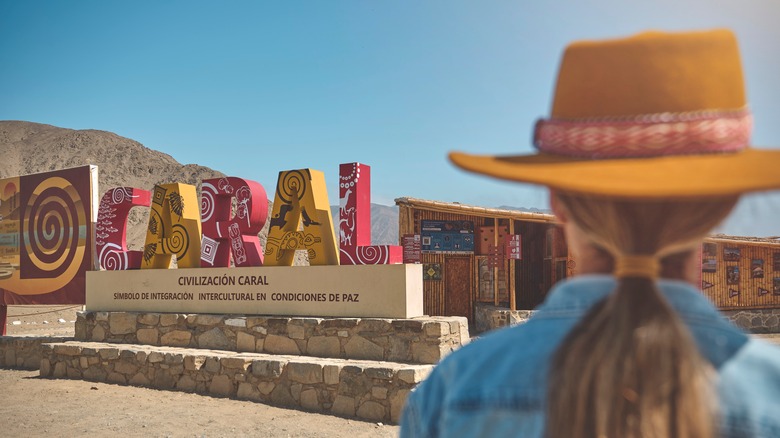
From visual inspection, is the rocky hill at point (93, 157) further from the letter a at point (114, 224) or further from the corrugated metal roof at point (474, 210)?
the letter a at point (114, 224)

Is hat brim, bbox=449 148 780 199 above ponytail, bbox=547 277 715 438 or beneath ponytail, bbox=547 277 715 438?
above

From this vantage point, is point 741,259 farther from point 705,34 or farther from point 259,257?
point 705,34

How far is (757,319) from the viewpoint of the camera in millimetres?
16500

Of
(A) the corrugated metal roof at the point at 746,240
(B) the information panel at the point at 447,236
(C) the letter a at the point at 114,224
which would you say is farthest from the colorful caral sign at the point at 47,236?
(A) the corrugated metal roof at the point at 746,240

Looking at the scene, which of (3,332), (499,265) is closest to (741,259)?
(499,265)

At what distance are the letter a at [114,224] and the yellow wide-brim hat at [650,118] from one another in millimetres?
10896

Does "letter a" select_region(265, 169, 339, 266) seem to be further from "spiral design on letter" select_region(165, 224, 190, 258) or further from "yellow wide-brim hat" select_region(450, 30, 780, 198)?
"yellow wide-brim hat" select_region(450, 30, 780, 198)

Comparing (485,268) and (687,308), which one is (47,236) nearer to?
(485,268)

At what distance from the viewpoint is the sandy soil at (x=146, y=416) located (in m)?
6.79

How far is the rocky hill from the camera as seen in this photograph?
54.3 m

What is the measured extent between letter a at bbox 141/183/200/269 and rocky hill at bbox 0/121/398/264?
42.0 meters

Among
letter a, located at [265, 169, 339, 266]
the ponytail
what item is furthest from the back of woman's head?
letter a, located at [265, 169, 339, 266]

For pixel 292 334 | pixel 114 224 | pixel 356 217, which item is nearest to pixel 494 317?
pixel 356 217

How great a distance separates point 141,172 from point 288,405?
173 feet
